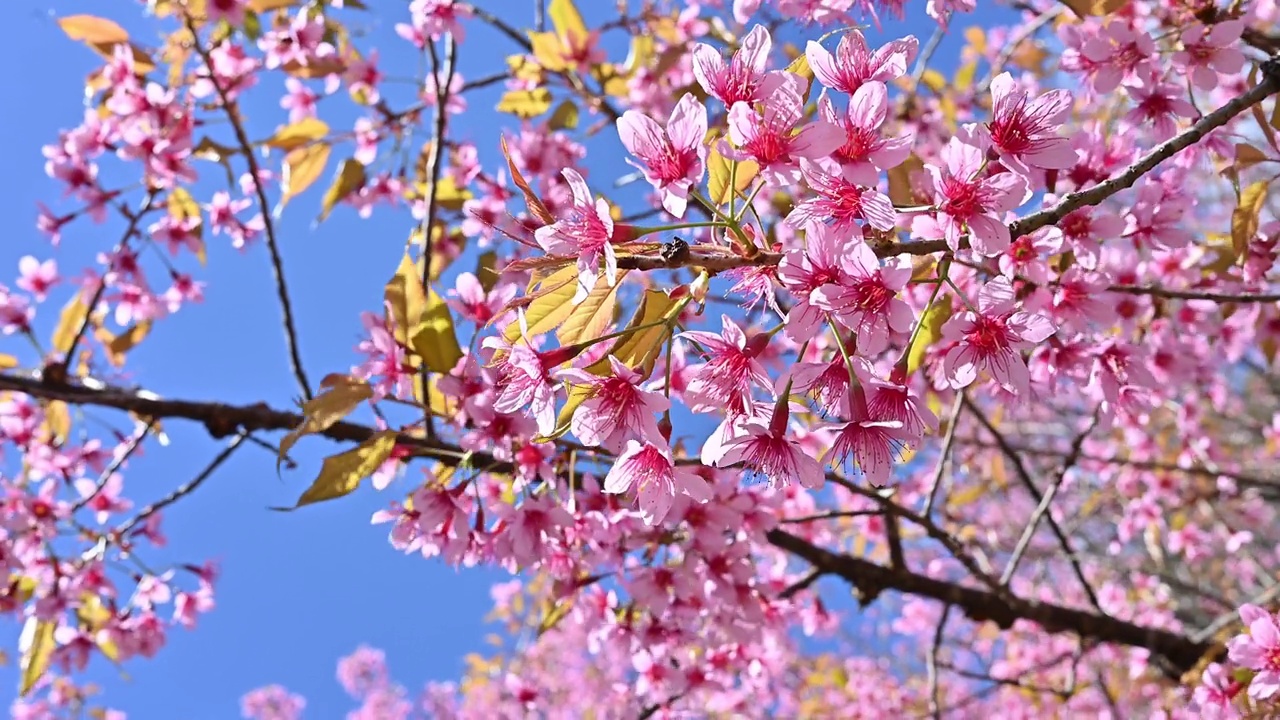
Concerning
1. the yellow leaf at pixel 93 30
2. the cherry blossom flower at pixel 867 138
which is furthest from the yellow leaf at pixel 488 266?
the yellow leaf at pixel 93 30

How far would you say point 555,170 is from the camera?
8.27 feet

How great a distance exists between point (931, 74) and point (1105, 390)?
2.26 meters

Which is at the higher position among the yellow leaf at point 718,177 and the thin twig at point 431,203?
the thin twig at point 431,203

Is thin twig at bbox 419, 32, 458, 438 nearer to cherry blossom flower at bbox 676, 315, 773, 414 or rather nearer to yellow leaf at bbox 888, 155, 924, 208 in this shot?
cherry blossom flower at bbox 676, 315, 773, 414

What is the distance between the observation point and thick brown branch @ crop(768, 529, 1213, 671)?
2164 millimetres

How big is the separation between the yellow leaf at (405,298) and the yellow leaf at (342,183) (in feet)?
3.33

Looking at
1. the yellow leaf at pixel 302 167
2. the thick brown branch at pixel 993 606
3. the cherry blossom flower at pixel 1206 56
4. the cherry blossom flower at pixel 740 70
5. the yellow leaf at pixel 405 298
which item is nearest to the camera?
the cherry blossom flower at pixel 740 70

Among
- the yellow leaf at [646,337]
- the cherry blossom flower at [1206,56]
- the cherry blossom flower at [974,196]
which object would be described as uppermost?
the cherry blossom flower at [1206,56]

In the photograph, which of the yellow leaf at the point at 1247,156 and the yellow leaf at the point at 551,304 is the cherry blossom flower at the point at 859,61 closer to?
the yellow leaf at the point at 551,304

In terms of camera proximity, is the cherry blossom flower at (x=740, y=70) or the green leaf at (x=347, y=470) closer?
the cherry blossom flower at (x=740, y=70)

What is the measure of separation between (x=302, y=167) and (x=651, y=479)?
1.75m

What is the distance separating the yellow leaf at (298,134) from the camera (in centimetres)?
225

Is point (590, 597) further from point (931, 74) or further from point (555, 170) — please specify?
point (931, 74)

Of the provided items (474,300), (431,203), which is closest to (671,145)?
(474,300)
